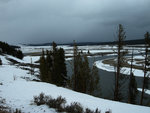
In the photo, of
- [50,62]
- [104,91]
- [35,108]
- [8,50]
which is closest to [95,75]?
[104,91]

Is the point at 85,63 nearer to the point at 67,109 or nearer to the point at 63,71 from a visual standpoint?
the point at 63,71

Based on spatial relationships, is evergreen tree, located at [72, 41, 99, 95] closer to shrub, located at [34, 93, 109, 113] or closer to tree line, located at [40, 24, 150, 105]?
tree line, located at [40, 24, 150, 105]

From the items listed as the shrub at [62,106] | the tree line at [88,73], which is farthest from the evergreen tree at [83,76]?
the shrub at [62,106]

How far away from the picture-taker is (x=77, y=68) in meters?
19.4

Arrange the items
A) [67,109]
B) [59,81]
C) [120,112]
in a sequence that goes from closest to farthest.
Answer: [67,109], [120,112], [59,81]

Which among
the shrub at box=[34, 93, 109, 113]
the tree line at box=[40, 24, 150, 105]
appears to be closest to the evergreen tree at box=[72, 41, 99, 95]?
the tree line at box=[40, 24, 150, 105]

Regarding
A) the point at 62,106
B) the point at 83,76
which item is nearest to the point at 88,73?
the point at 83,76

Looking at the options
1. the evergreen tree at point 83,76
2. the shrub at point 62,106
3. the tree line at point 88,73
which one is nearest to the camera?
the shrub at point 62,106

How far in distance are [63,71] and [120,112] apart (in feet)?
57.7

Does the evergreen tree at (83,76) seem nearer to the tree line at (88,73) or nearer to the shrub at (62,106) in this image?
the tree line at (88,73)

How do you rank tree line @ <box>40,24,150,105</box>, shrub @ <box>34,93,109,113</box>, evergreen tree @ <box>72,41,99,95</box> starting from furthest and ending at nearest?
evergreen tree @ <box>72,41,99,95</box> < tree line @ <box>40,24,150,105</box> < shrub @ <box>34,93,109,113</box>

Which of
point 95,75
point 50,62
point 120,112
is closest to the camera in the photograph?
point 120,112

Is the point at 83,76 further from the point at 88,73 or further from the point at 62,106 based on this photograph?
the point at 62,106

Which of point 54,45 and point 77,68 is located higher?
point 54,45
